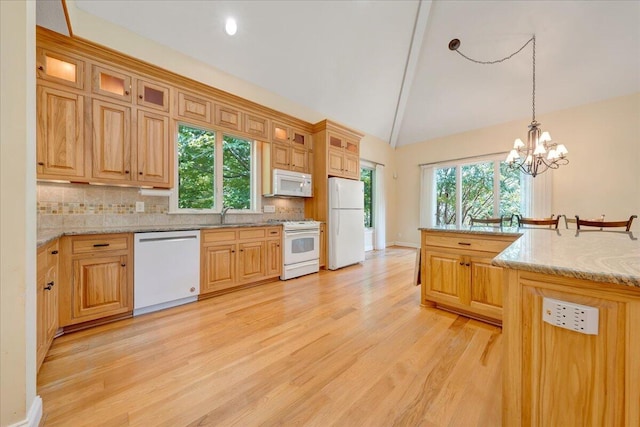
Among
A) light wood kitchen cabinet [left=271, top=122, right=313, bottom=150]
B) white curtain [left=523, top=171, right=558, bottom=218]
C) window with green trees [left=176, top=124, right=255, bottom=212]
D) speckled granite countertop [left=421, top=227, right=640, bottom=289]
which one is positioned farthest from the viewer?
white curtain [left=523, top=171, right=558, bottom=218]

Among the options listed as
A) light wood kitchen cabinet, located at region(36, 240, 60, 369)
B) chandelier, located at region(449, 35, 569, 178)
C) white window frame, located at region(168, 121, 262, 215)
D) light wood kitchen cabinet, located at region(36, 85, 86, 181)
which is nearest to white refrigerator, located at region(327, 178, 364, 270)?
white window frame, located at region(168, 121, 262, 215)

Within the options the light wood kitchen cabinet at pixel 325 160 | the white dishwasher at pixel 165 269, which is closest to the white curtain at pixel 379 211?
the light wood kitchen cabinet at pixel 325 160

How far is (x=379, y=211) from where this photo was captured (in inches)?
250

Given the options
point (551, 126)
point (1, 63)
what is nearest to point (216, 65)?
point (1, 63)

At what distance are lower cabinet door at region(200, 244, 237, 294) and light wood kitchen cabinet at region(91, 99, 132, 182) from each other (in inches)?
44.9

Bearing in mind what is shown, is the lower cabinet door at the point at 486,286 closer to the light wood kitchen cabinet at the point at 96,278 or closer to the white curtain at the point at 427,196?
the light wood kitchen cabinet at the point at 96,278

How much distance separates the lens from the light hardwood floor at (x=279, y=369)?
1284 mm

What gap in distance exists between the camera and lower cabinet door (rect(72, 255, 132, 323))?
208 cm

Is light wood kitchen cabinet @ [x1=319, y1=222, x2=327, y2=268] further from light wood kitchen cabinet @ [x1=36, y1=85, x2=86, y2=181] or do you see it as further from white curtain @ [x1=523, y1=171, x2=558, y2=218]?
white curtain @ [x1=523, y1=171, x2=558, y2=218]

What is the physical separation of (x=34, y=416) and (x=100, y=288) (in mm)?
1209

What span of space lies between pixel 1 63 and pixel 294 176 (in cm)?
315

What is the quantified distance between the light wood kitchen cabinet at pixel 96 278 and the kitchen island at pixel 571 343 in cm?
285

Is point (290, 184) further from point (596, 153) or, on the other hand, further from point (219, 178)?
point (596, 153)

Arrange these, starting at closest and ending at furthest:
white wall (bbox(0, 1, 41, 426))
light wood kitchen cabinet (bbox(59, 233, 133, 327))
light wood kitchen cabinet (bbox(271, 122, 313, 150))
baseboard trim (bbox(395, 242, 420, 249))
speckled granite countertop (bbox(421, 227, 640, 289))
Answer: speckled granite countertop (bbox(421, 227, 640, 289)) → white wall (bbox(0, 1, 41, 426)) → light wood kitchen cabinet (bbox(59, 233, 133, 327)) → light wood kitchen cabinet (bbox(271, 122, 313, 150)) → baseboard trim (bbox(395, 242, 420, 249))
